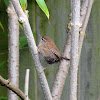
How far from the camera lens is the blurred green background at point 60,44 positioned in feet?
7.27

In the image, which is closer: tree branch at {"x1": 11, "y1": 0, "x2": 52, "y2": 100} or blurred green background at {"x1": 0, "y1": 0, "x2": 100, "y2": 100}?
tree branch at {"x1": 11, "y1": 0, "x2": 52, "y2": 100}

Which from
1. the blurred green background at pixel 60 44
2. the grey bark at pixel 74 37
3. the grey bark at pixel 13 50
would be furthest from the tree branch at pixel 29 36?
the blurred green background at pixel 60 44

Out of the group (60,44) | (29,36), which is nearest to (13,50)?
(60,44)

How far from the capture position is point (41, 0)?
3.83 feet

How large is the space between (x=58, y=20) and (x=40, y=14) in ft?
0.52

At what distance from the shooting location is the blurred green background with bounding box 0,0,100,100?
2.21m

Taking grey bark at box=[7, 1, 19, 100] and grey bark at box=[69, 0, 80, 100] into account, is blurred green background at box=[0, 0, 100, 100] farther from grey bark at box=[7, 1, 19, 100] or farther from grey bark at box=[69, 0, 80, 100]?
grey bark at box=[69, 0, 80, 100]

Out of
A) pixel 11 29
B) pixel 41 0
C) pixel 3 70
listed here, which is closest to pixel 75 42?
pixel 41 0

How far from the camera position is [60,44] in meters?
2.33

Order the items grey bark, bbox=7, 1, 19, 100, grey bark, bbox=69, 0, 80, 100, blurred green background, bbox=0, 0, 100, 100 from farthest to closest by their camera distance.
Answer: blurred green background, bbox=0, 0, 100, 100, grey bark, bbox=7, 1, 19, 100, grey bark, bbox=69, 0, 80, 100

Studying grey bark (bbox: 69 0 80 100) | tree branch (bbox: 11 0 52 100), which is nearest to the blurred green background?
tree branch (bbox: 11 0 52 100)

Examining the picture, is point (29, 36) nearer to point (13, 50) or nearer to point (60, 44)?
point (13, 50)

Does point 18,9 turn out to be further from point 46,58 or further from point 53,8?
point 53,8

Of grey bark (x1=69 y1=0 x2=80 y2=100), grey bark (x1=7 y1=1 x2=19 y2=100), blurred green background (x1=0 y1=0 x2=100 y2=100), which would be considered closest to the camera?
grey bark (x1=69 y1=0 x2=80 y2=100)
